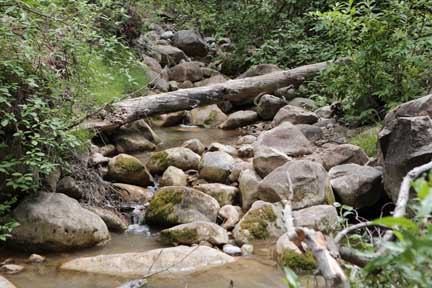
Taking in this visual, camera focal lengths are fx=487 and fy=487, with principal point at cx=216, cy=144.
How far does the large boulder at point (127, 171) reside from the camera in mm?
5949

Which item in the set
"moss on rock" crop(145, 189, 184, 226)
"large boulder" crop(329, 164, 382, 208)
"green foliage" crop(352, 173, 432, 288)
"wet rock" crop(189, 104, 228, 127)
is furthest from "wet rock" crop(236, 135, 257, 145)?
"green foliage" crop(352, 173, 432, 288)

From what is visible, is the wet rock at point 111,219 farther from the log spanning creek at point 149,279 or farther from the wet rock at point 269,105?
the wet rock at point 269,105

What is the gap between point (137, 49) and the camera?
11164 mm

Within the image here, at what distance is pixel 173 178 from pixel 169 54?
7.18 m

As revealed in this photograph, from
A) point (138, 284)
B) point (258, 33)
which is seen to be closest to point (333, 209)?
point (138, 284)

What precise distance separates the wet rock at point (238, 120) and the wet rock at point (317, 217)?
15.4ft

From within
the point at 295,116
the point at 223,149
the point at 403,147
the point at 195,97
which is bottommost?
the point at 223,149

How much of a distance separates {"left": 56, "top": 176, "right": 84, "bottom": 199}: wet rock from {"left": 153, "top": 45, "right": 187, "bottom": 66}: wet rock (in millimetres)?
7697

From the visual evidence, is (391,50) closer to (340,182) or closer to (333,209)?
(340,182)

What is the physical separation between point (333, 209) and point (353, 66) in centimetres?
310

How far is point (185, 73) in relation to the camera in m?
11.6

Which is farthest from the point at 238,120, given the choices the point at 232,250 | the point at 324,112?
the point at 232,250

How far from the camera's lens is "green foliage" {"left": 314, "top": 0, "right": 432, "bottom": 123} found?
646cm

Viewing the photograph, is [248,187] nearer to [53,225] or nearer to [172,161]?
[172,161]
